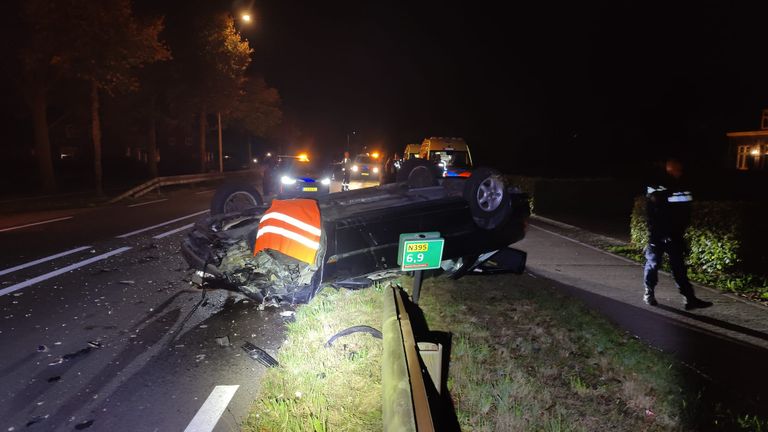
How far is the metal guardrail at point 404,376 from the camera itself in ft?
7.87

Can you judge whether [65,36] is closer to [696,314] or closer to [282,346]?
[282,346]

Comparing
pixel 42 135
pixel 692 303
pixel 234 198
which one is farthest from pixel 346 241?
pixel 42 135

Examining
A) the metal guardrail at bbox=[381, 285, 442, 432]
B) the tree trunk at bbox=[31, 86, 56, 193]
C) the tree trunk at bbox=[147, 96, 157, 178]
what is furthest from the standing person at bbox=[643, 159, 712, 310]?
the tree trunk at bbox=[147, 96, 157, 178]

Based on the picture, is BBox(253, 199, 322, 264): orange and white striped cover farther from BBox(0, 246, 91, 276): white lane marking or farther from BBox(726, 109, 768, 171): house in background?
BBox(726, 109, 768, 171): house in background

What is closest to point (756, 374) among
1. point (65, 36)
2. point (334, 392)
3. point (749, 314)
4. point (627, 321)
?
point (627, 321)

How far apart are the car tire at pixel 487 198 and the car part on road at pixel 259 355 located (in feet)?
8.79

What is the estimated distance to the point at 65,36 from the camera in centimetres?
1920

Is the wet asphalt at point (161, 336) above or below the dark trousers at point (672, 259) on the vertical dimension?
below

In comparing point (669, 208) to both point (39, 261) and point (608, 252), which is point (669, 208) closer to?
point (608, 252)

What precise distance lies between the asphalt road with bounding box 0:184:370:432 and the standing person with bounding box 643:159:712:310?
4.55 m

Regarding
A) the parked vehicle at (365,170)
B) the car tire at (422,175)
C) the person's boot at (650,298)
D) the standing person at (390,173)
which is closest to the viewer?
the person's boot at (650,298)

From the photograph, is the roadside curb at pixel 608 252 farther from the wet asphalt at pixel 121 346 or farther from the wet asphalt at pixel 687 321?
the wet asphalt at pixel 121 346

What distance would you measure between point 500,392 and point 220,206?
5.15 meters

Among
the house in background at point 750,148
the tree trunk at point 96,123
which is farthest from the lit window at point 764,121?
the tree trunk at point 96,123
